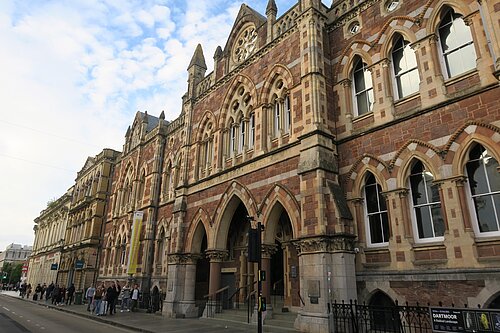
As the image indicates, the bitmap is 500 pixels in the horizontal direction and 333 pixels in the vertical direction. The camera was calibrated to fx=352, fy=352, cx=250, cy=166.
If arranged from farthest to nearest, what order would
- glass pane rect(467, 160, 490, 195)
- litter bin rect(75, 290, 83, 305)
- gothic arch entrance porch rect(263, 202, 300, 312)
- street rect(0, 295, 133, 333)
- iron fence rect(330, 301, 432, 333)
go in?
litter bin rect(75, 290, 83, 305) → gothic arch entrance porch rect(263, 202, 300, 312) → street rect(0, 295, 133, 333) → glass pane rect(467, 160, 490, 195) → iron fence rect(330, 301, 432, 333)

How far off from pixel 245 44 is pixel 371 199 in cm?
1114

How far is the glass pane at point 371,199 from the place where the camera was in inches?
447

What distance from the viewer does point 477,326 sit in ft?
A: 22.3

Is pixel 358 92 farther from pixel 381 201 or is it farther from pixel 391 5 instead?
pixel 381 201

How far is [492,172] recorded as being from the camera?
8953 mm

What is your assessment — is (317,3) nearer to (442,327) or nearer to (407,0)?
(407,0)

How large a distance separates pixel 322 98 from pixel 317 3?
14.2 ft

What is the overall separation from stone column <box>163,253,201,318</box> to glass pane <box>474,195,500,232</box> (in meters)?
12.5

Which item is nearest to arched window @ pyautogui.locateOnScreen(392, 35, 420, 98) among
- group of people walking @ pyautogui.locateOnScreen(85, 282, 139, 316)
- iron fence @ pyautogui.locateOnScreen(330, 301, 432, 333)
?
iron fence @ pyautogui.locateOnScreen(330, 301, 432, 333)

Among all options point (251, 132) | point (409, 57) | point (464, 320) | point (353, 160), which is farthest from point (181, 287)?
point (409, 57)

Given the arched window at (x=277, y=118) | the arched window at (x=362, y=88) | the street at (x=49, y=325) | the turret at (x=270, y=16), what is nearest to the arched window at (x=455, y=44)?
the arched window at (x=362, y=88)

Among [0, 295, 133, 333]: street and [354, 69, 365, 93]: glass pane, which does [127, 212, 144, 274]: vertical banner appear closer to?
[0, 295, 133, 333]: street

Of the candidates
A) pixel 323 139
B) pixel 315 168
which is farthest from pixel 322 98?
pixel 315 168

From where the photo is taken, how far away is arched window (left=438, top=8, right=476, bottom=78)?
1001 cm
